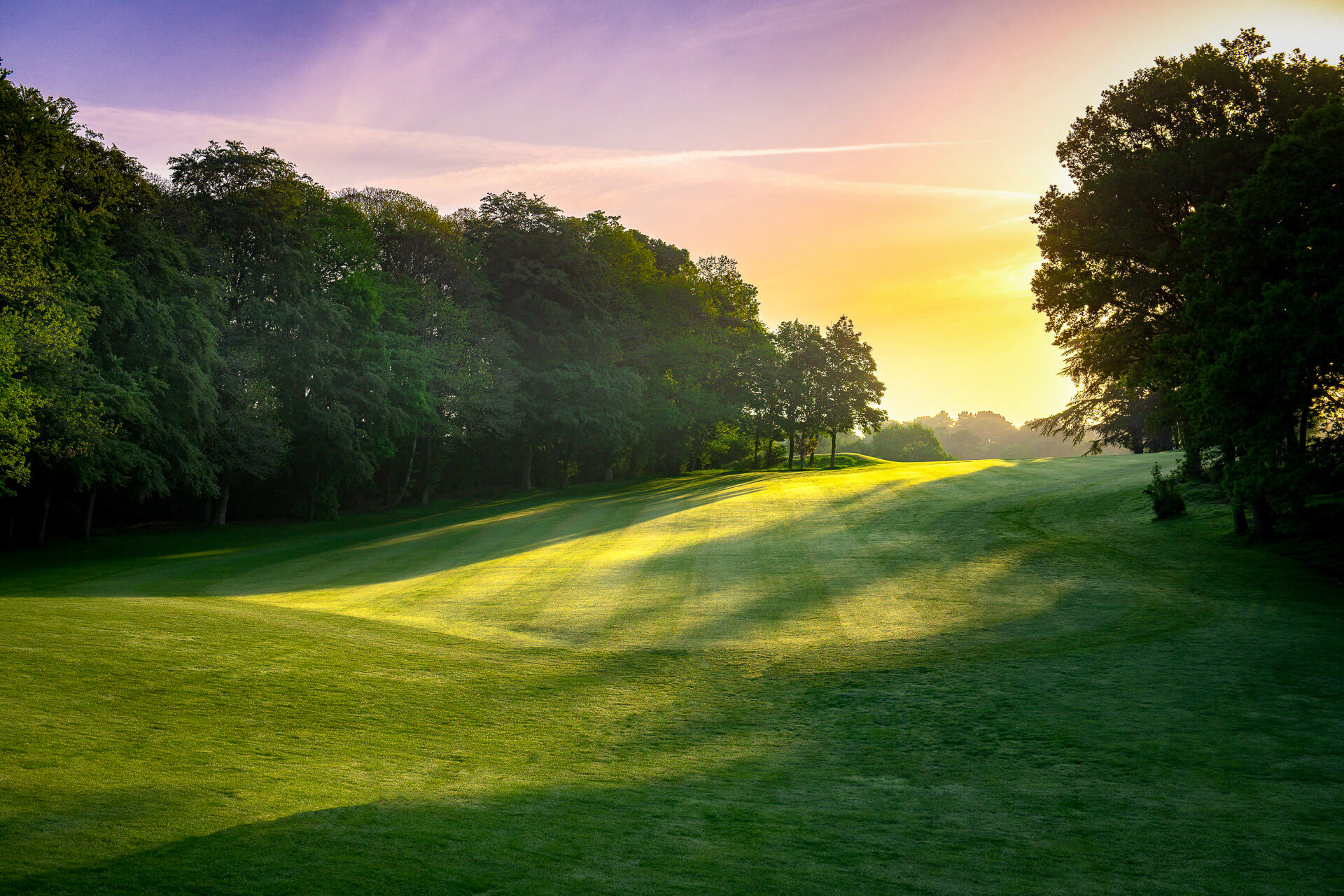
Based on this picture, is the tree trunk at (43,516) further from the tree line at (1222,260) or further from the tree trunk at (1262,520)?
the tree trunk at (1262,520)

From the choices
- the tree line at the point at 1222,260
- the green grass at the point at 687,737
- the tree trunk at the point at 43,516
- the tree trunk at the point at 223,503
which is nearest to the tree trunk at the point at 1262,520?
the tree line at the point at 1222,260

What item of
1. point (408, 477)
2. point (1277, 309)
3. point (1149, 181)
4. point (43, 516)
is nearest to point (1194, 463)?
point (1149, 181)

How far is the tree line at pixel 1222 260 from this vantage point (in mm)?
14109

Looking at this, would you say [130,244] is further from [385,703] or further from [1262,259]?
[1262,259]

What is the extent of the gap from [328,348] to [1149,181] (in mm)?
30902

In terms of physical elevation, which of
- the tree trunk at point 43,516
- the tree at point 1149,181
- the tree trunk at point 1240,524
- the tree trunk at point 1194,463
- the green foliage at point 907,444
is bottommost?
the tree trunk at point 43,516

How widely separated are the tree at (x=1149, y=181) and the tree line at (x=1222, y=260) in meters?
0.04

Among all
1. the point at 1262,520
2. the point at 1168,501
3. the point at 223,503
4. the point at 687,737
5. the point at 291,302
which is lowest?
the point at 223,503

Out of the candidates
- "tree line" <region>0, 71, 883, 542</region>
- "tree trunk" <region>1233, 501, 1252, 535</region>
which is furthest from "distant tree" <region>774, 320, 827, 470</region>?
"tree trunk" <region>1233, 501, 1252, 535</region>

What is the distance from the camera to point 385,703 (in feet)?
22.4

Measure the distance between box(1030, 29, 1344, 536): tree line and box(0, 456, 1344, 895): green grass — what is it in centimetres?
329

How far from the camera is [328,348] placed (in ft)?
113

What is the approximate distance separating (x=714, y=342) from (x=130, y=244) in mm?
37794

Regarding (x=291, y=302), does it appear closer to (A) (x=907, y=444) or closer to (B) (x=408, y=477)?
(B) (x=408, y=477)
